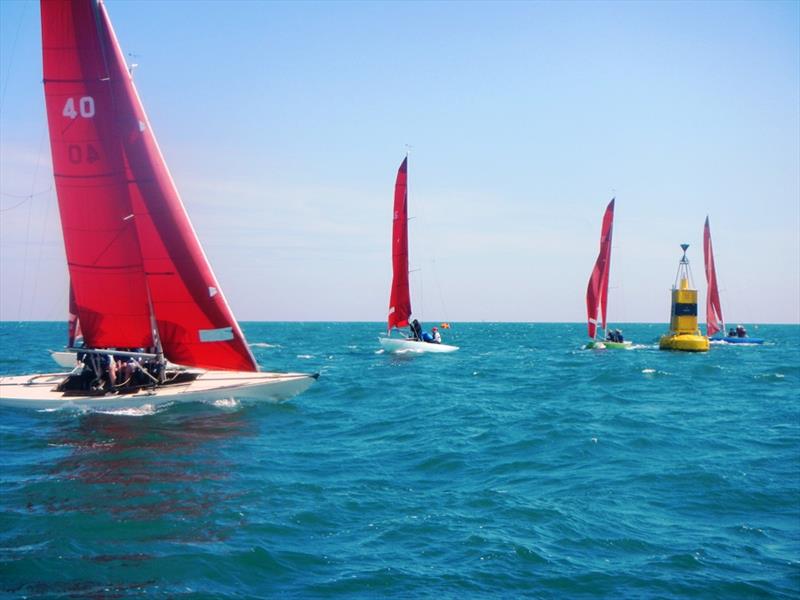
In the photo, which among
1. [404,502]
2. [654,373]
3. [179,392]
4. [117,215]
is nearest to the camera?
[404,502]

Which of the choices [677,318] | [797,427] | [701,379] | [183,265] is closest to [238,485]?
[183,265]

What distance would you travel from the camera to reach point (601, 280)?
52.1 metres

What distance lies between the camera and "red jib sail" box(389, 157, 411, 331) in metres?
48.1

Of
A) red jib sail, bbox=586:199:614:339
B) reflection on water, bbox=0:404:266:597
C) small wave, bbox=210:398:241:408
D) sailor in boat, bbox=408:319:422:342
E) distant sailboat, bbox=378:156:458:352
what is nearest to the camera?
reflection on water, bbox=0:404:266:597

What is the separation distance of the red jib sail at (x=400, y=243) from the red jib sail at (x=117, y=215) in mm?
27698

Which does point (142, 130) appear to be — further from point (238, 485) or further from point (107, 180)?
point (238, 485)

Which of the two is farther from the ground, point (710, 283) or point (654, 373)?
point (710, 283)

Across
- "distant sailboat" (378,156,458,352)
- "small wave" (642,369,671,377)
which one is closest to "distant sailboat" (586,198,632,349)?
"distant sailboat" (378,156,458,352)

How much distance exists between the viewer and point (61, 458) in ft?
48.9

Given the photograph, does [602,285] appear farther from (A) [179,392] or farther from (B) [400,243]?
(A) [179,392]

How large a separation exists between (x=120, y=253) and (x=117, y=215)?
1047mm

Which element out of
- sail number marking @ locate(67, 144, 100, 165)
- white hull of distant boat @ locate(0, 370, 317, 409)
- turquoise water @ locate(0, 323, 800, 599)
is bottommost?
turquoise water @ locate(0, 323, 800, 599)

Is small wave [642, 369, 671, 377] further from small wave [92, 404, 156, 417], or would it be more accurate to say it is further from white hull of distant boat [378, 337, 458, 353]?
small wave [92, 404, 156, 417]

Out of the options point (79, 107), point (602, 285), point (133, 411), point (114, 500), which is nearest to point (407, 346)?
point (602, 285)
